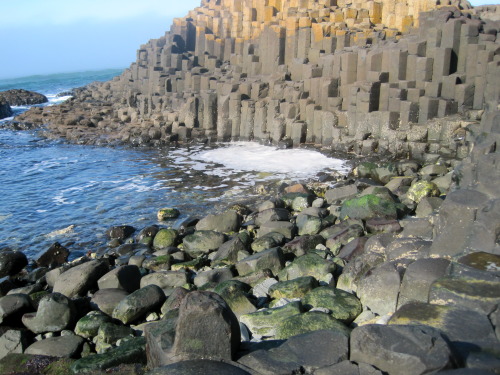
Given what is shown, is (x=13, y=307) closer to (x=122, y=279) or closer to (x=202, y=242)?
(x=122, y=279)

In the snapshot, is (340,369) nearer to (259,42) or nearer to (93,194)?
(93,194)

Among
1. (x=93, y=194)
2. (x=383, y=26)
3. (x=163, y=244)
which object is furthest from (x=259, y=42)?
(x=163, y=244)

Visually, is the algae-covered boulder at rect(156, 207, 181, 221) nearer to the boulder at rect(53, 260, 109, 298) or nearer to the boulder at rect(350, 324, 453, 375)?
the boulder at rect(53, 260, 109, 298)

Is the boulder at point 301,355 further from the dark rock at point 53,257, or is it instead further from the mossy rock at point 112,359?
the dark rock at point 53,257

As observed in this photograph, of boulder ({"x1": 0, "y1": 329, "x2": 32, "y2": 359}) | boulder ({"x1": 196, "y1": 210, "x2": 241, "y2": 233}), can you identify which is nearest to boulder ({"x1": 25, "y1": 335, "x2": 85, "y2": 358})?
boulder ({"x1": 0, "y1": 329, "x2": 32, "y2": 359})

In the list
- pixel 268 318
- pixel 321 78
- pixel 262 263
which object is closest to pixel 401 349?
pixel 268 318

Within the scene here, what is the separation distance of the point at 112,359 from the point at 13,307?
2.95 meters

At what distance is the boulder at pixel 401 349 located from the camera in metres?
3.55

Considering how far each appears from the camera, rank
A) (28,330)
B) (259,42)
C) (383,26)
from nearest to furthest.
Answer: (28,330)
(383,26)
(259,42)

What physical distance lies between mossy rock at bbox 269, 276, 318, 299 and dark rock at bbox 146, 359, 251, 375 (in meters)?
2.51

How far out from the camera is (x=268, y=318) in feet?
18.3

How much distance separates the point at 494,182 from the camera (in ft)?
19.9

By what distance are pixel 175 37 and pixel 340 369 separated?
25.2 metres

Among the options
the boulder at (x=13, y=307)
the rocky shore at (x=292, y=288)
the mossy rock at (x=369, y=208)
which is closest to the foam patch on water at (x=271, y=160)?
the rocky shore at (x=292, y=288)
